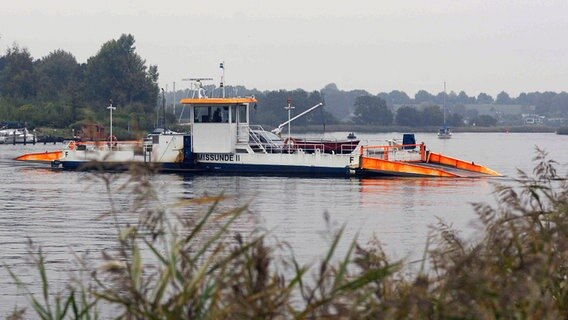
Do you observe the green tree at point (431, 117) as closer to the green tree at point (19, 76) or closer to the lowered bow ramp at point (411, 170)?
the green tree at point (19, 76)

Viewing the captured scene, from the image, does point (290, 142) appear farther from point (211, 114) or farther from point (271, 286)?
point (271, 286)

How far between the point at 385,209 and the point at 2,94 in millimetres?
105541

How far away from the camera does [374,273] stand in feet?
20.1

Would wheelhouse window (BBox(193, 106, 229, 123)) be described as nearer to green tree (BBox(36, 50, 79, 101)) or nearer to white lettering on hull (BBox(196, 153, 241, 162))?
white lettering on hull (BBox(196, 153, 241, 162))

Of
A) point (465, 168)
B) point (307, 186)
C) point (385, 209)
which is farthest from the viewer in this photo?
point (465, 168)

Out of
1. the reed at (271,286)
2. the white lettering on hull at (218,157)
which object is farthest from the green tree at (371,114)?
the reed at (271,286)

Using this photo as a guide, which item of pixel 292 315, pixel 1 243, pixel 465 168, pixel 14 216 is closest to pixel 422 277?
pixel 292 315

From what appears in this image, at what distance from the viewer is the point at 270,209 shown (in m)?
29.6

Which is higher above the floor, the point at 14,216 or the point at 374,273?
the point at 374,273

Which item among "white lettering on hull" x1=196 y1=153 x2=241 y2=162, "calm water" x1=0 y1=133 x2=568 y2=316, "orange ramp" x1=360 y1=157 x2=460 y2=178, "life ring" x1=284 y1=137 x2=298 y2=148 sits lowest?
"calm water" x1=0 y1=133 x2=568 y2=316

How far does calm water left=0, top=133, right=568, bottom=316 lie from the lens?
1942 cm

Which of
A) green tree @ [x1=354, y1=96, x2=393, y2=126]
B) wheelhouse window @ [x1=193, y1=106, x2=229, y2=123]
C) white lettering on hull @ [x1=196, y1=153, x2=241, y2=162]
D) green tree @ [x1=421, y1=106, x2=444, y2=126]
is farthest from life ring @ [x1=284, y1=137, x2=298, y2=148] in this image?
green tree @ [x1=421, y1=106, x2=444, y2=126]

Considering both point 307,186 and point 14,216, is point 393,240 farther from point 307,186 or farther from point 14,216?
point 307,186

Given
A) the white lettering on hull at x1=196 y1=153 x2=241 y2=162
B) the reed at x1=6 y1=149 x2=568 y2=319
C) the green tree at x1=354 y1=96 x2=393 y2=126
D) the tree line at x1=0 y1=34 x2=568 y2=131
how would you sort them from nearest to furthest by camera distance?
the reed at x1=6 y1=149 x2=568 y2=319
the white lettering on hull at x1=196 y1=153 x2=241 y2=162
the tree line at x1=0 y1=34 x2=568 y2=131
the green tree at x1=354 y1=96 x2=393 y2=126
